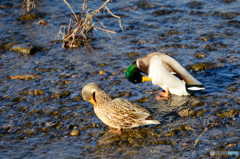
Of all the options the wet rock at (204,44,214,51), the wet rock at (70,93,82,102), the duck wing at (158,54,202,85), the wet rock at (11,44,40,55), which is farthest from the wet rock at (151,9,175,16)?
the wet rock at (70,93,82,102)

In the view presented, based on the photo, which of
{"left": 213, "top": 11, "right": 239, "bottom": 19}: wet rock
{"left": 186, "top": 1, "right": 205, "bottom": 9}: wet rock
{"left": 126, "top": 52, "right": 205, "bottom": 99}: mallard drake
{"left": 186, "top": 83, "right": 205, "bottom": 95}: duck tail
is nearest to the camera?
{"left": 186, "top": 83, "right": 205, "bottom": 95}: duck tail

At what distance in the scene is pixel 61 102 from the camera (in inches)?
227

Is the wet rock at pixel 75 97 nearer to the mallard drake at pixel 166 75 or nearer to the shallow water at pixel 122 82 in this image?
the shallow water at pixel 122 82

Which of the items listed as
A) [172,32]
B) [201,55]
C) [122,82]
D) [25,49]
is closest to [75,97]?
[122,82]

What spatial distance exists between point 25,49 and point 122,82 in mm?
2640

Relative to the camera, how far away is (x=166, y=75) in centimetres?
596

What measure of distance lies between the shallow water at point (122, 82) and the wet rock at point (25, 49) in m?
0.12

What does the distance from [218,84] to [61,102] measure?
284 centimetres

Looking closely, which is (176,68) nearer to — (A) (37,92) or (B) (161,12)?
(A) (37,92)

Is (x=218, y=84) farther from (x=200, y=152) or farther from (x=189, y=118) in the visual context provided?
(x=200, y=152)

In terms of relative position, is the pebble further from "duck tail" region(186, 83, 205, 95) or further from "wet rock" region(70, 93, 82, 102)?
"duck tail" region(186, 83, 205, 95)

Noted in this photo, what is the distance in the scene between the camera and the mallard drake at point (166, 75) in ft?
19.2

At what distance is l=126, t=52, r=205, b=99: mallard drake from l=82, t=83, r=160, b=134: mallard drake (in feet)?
4.26

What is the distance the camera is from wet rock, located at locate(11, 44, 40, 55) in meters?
7.69
